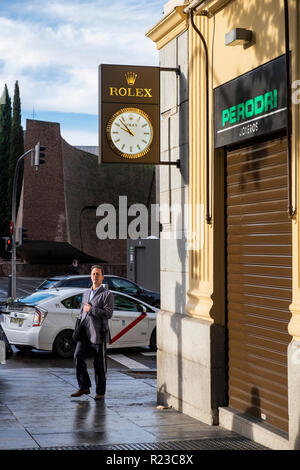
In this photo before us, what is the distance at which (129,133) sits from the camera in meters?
10.6

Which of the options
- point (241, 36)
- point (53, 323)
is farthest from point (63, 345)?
point (241, 36)

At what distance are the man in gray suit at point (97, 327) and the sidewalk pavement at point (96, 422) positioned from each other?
461 millimetres

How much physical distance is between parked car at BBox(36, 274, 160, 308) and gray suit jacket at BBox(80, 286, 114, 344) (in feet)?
28.8

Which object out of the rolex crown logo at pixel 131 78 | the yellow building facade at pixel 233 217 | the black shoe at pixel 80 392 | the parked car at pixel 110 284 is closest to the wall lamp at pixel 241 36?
the yellow building facade at pixel 233 217

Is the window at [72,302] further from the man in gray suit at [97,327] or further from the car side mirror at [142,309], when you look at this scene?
the man in gray suit at [97,327]

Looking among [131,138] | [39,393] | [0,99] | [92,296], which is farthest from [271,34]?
[0,99]

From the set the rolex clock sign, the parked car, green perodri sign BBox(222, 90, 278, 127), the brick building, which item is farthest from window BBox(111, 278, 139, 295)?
the brick building

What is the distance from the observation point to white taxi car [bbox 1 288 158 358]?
54.2 ft

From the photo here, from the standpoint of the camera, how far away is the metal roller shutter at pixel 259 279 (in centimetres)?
772

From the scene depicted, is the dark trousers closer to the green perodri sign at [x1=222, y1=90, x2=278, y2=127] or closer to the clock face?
the clock face

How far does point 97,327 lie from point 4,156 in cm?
6256

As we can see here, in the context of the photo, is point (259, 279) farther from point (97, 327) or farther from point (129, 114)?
point (129, 114)

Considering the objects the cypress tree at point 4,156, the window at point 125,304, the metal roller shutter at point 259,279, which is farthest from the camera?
the cypress tree at point 4,156
